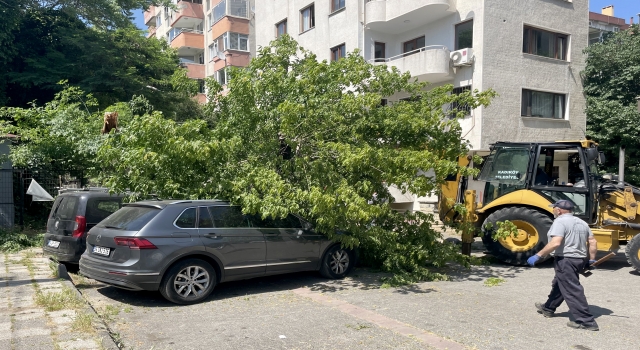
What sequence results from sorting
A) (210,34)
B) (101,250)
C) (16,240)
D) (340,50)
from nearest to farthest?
(101,250) < (16,240) < (340,50) < (210,34)

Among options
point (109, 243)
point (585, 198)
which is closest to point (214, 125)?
point (109, 243)

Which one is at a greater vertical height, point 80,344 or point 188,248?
point 188,248

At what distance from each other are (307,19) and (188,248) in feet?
65.5

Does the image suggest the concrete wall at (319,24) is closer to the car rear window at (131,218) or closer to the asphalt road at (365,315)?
the asphalt road at (365,315)

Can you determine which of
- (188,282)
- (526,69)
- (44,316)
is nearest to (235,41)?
(526,69)

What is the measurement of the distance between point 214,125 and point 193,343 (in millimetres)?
5208

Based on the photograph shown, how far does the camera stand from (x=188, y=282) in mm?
7133

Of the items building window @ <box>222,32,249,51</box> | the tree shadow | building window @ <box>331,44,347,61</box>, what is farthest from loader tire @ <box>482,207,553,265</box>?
building window @ <box>222,32,249,51</box>

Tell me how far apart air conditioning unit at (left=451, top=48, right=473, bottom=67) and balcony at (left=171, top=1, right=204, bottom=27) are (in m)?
26.3

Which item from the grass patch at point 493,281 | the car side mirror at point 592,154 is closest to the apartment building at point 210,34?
the car side mirror at point 592,154

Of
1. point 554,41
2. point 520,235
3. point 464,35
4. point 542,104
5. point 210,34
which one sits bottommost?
point 520,235

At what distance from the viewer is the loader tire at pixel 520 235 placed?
9857 millimetres

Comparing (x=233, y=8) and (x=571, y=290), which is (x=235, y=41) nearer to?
(x=233, y=8)

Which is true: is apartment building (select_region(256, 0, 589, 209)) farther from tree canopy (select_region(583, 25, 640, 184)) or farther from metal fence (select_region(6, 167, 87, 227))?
metal fence (select_region(6, 167, 87, 227))
